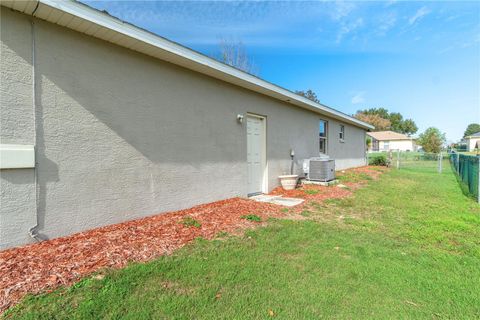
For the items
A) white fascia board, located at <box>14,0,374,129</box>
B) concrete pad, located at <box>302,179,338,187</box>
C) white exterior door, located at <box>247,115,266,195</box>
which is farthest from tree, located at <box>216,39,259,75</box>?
concrete pad, located at <box>302,179,338,187</box>

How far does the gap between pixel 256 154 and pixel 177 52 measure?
12.8ft

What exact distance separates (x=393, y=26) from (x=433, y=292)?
1053 cm

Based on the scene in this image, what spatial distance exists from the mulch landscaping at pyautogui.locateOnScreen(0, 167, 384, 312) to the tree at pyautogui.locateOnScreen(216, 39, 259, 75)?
13773 mm

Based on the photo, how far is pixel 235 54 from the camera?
54.9ft

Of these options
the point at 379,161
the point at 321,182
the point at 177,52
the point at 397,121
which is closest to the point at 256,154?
the point at 321,182

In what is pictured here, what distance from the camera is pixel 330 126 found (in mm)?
12758

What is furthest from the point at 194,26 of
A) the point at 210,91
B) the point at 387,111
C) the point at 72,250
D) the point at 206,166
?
the point at 387,111

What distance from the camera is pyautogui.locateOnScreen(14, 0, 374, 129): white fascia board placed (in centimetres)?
330

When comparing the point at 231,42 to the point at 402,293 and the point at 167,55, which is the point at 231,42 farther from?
the point at 402,293

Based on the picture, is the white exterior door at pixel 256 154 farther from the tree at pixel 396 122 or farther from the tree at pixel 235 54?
the tree at pixel 396 122

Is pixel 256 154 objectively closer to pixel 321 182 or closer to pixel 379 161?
→ pixel 321 182

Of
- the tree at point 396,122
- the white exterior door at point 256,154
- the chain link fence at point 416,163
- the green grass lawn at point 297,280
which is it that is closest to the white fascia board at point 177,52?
the white exterior door at point 256,154

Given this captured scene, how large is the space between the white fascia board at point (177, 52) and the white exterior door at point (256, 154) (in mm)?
1019

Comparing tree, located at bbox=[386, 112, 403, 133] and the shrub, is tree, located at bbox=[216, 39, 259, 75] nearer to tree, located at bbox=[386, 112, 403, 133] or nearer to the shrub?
the shrub
